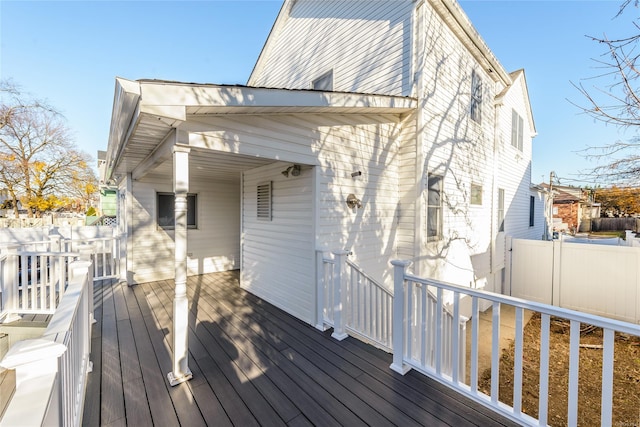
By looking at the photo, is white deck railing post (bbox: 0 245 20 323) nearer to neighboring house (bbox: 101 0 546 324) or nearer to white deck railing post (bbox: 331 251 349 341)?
neighboring house (bbox: 101 0 546 324)

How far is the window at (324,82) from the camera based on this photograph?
6660 millimetres

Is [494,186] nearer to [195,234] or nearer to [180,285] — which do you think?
[195,234]

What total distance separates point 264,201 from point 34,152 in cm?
1853

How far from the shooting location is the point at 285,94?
3.17 meters

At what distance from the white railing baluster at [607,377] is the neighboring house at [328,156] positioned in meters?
2.96

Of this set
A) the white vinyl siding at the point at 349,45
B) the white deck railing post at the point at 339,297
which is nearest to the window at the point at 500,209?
the white vinyl siding at the point at 349,45

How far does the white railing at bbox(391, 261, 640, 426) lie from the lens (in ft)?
5.35

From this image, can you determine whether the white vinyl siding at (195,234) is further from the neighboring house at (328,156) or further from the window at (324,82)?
the window at (324,82)

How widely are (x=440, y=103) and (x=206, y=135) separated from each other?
4929 millimetres

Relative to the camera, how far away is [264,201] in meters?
5.12

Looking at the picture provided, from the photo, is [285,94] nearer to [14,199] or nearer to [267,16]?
[267,16]

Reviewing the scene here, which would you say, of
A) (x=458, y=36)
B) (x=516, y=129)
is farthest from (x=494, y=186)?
(x=458, y=36)

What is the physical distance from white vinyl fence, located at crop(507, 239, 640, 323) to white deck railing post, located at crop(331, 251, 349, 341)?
26.3 ft

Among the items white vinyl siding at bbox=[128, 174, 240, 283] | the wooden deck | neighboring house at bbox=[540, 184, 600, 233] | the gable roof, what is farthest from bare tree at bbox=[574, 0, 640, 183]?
neighboring house at bbox=[540, 184, 600, 233]
